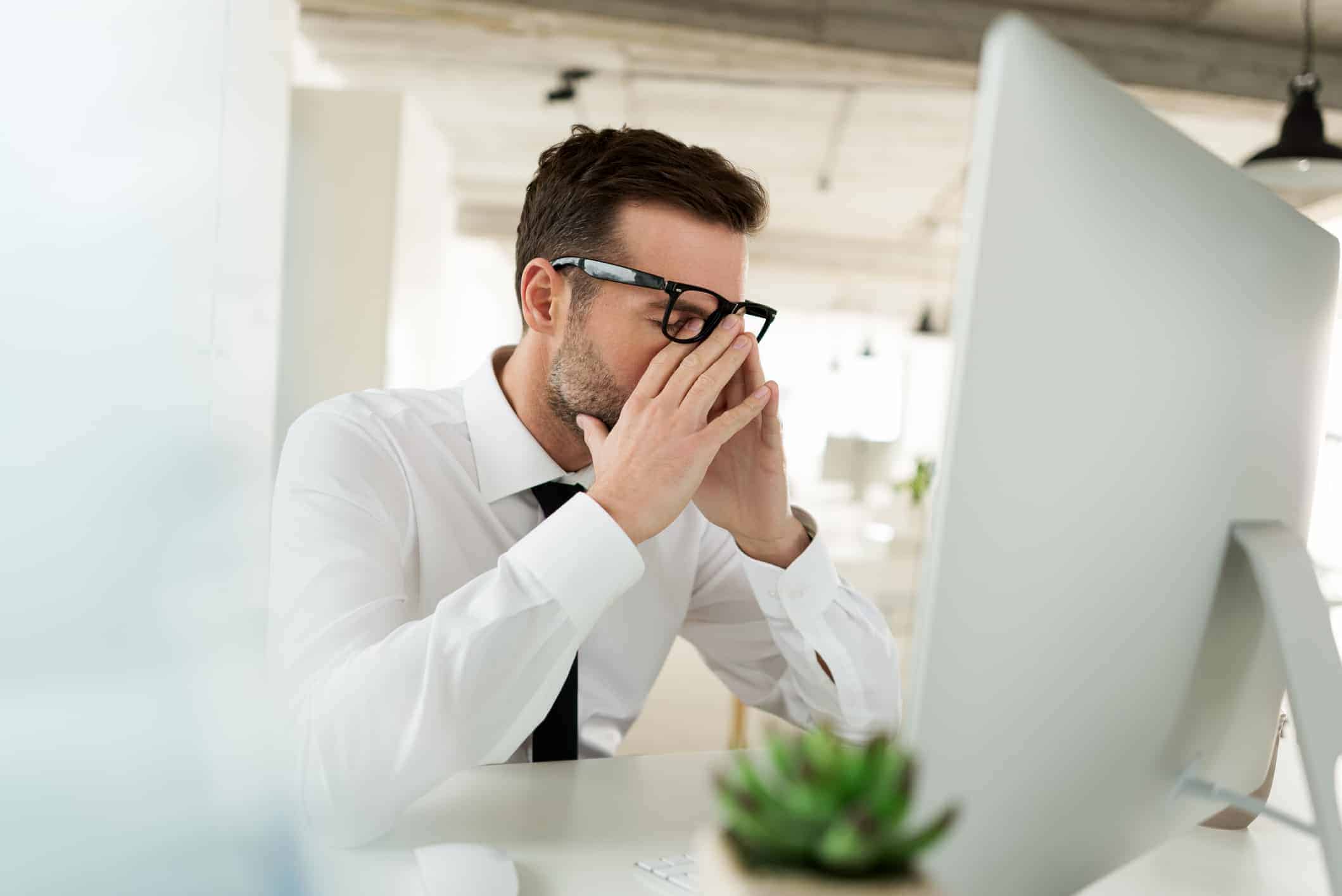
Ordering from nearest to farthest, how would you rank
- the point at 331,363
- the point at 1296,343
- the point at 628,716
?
the point at 1296,343, the point at 628,716, the point at 331,363

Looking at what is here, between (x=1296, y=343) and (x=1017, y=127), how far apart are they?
37 centimetres

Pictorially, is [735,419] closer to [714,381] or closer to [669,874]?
[714,381]

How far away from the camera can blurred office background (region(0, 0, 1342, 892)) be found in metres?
0.92

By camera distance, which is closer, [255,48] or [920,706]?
[920,706]

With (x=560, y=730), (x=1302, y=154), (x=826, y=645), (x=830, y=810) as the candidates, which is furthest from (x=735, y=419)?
(x=1302, y=154)

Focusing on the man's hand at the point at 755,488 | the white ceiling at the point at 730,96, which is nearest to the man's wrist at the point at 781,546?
the man's hand at the point at 755,488

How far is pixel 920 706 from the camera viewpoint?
46 centimetres

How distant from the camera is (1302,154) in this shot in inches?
112

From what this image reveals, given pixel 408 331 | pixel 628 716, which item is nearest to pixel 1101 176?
pixel 628 716

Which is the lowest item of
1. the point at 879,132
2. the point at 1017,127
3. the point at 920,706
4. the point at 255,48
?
the point at 920,706

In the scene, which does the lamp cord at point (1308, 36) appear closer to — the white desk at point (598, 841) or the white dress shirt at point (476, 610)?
the white dress shirt at point (476, 610)

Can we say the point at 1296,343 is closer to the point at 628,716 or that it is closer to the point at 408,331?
the point at 628,716

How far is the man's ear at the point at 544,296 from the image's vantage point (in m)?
1.43

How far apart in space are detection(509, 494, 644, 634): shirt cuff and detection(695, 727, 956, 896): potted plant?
0.54 metres
